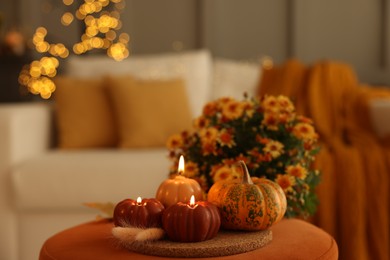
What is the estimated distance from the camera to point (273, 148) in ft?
5.32

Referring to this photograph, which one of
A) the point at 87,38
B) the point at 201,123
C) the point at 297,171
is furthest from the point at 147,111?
the point at 87,38

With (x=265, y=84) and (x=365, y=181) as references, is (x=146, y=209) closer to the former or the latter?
(x=365, y=181)

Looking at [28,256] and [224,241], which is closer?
[224,241]

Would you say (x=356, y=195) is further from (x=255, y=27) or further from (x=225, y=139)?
(x=255, y=27)

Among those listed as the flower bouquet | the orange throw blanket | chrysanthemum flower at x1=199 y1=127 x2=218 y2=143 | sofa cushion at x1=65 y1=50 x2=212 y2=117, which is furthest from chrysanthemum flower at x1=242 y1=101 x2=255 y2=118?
sofa cushion at x1=65 y1=50 x2=212 y2=117

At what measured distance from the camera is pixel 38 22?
4680 millimetres

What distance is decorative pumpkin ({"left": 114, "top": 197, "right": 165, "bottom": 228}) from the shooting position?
1.26m

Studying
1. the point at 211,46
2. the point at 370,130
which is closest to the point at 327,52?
the point at 211,46

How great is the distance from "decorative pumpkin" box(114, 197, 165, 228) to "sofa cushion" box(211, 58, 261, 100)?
1.82 meters

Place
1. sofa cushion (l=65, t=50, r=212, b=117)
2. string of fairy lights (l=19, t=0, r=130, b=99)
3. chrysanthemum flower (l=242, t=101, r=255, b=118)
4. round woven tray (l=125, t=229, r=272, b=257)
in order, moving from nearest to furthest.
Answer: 1. round woven tray (l=125, t=229, r=272, b=257)
2. chrysanthemum flower (l=242, t=101, r=255, b=118)
3. sofa cushion (l=65, t=50, r=212, b=117)
4. string of fairy lights (l=19, t=0, r=130, b=99)

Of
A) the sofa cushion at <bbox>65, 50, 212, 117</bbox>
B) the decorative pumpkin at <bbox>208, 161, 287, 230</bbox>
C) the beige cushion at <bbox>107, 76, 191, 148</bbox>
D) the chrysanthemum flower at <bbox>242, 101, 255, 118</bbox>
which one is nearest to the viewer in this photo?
the decorative pumpkin at <bbox>208, 161, 287, 230</bbox>

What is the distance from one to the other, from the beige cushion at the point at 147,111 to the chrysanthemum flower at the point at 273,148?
125cm

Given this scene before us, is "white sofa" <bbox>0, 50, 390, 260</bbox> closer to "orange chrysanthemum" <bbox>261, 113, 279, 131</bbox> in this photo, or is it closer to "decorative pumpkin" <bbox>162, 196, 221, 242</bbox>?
"orange chrysanthemum" <bbox>261, 113, 279, 131</bbox>

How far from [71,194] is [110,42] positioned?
7.58ft
